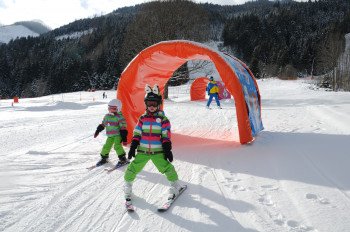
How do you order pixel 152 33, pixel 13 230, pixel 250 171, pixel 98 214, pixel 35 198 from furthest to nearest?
pixel 152 33
pixel 250 171
pixel 35 198
pixel 98 214
pixel 13 230

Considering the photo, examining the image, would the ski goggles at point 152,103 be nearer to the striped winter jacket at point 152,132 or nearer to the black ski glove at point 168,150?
the striped winter jacket at point 152,132

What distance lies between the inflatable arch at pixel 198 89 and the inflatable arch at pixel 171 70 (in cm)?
1257

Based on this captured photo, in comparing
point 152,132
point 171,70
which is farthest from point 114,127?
A: point 171,70

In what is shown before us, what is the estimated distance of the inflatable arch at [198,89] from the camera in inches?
878

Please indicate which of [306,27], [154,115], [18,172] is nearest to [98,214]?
[154,115]

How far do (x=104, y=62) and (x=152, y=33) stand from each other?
5572cm

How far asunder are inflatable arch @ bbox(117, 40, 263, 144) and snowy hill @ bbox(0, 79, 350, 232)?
2.54 feet

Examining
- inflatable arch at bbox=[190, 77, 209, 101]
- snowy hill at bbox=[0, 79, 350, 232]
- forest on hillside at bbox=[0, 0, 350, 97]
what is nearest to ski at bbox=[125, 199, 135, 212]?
snowy hill at bbox=[0, 79, 350, 232]

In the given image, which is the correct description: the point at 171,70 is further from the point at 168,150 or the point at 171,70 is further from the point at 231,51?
the point at 231,51

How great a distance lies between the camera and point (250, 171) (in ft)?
18.8

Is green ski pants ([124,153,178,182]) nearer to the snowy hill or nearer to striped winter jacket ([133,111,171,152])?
striped winter jacket ([133,111,171,152])

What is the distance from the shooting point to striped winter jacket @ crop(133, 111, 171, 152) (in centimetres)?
466

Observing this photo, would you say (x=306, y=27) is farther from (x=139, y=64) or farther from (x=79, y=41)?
(x=139, y=64)

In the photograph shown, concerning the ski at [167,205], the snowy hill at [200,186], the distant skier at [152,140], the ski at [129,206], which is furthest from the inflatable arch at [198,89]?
the ski at [129,206]
